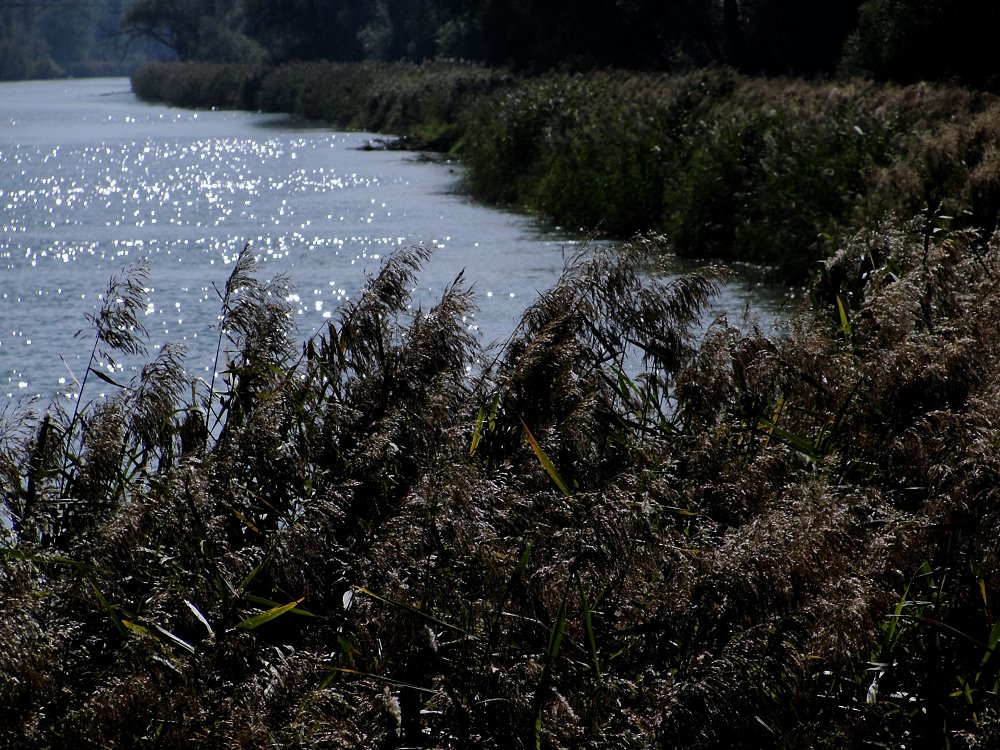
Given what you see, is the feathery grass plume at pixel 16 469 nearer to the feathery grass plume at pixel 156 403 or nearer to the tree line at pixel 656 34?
the feathery grass plume at pixel 156 403

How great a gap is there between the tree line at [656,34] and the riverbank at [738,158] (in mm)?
2879

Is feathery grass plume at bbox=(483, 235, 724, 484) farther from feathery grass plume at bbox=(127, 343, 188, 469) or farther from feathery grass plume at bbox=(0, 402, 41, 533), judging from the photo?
feathery grass plume at bbox=(0, 402, 41, 533)

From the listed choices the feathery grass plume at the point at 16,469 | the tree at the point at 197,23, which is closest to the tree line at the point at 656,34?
the tree at the point at 197,23

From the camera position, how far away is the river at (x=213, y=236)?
9172 millimetres

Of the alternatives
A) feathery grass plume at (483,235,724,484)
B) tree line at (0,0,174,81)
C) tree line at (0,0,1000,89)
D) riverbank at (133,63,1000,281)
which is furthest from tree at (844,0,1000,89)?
tree line at (0,0,174,81)

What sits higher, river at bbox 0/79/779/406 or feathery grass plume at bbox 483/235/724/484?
feathery grass plume at bbox 483/235/724/484

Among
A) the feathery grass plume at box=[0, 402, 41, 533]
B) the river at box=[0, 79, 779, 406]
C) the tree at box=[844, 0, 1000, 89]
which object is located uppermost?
the tree at box=[844, 0, 1000, 89]

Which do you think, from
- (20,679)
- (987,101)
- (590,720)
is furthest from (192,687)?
(987,101)

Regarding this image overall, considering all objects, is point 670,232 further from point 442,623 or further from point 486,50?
point 486,50

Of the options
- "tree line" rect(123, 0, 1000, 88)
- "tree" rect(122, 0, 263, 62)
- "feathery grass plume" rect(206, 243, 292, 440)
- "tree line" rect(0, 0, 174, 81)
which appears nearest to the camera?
"feathery grass plume" rect(206, 243, 292, 440)

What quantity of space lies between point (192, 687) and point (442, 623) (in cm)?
60

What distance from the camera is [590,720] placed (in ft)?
9.62

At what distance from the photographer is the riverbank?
29.8ft

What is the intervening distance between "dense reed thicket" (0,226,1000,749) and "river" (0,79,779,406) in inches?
19.4
